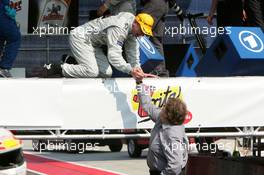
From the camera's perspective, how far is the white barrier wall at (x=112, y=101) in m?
7.20

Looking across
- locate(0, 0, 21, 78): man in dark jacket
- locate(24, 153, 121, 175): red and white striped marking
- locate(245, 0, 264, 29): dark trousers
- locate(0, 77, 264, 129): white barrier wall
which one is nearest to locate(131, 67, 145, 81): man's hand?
locate(0, 77, 264, 129): white barrier wall

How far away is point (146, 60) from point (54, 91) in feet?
5.30

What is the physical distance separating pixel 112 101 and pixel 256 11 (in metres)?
2.16

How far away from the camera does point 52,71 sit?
7.77 meters

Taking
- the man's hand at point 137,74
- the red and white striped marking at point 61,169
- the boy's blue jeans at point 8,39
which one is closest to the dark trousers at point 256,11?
the man's hand at point 137,74

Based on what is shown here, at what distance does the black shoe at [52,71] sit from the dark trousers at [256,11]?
7.62 ft

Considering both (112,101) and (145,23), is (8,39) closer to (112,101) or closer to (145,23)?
(112,101)

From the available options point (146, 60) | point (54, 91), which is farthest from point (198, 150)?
point (54, 91)

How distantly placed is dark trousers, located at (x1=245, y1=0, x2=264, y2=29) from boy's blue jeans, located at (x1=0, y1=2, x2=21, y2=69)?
8.70 feet

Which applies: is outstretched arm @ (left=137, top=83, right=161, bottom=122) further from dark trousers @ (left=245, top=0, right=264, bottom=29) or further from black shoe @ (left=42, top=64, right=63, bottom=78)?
dark trousers @ (left=245, top=0, right=264, bottom=29)

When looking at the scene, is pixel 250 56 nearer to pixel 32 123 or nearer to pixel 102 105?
pixel 102 105

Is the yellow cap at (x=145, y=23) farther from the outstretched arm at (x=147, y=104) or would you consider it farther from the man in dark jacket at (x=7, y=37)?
the man in dark jacket at (x=7, y=37)

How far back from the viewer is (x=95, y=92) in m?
7.34

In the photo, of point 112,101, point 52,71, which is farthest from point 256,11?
point 52,71
